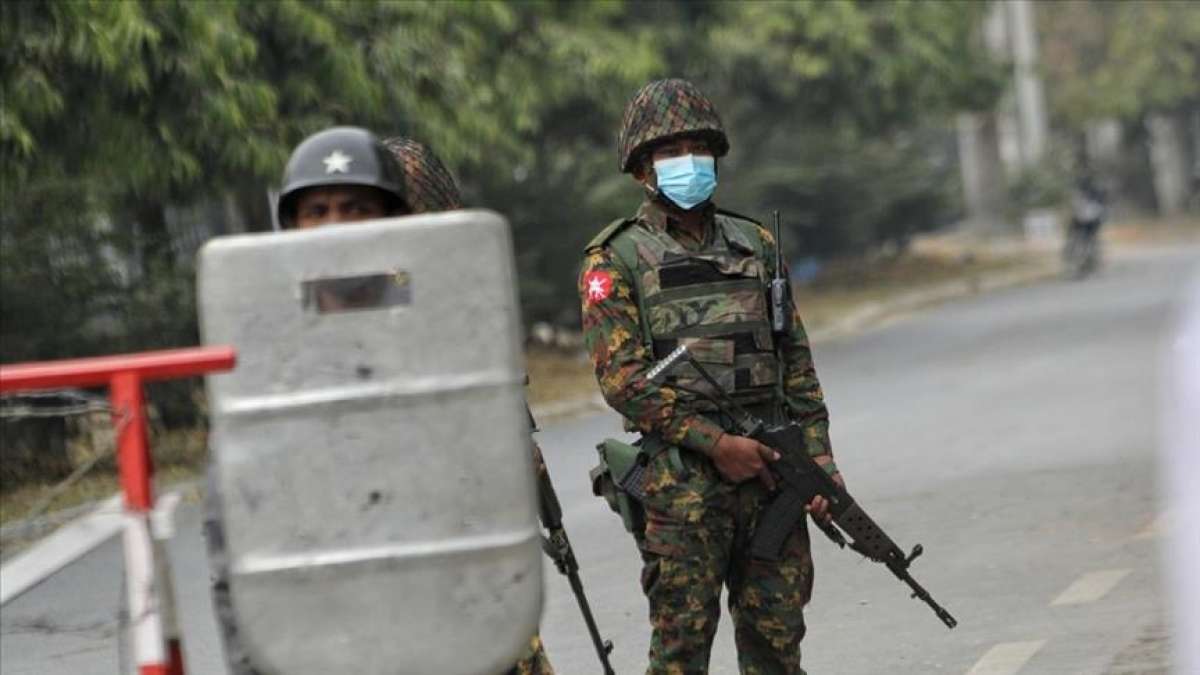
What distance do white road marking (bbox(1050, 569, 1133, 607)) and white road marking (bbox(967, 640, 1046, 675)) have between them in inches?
29.0

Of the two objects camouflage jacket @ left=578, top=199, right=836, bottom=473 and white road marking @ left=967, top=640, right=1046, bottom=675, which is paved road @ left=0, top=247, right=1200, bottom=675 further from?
camouflage jacket @ left=578, top=199, right=836, bottom=473

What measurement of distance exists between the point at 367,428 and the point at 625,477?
2.17 meters

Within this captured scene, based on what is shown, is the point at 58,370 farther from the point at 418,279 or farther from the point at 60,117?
the point at 60,117

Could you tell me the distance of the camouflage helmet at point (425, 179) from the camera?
5422 millimetres

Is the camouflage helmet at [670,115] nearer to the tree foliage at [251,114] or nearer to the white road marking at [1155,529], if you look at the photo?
the white road marking at [1155,529]

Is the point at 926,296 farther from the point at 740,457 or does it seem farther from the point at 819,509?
the point at 740,457

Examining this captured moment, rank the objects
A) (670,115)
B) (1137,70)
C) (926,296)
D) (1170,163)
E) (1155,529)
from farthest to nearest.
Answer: (1170,163) < (1137,70) < (926,296) < (1155,529) < (670,115)

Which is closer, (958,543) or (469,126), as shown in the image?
(958,543)

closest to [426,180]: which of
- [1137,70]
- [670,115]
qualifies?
[670,115]

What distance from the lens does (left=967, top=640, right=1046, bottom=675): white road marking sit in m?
7.11

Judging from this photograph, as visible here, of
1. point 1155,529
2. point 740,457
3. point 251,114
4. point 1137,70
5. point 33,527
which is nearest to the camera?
point 33,527

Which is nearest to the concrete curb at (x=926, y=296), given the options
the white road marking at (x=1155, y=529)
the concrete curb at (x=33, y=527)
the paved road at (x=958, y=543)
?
the paved road at (x=958, y=543)

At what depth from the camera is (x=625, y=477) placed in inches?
221

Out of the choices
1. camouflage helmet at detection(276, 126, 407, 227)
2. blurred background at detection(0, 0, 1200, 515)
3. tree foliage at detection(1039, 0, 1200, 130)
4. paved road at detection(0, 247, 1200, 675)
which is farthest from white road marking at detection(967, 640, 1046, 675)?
tree foliage at detection(1039, 0, 1200, 130)
